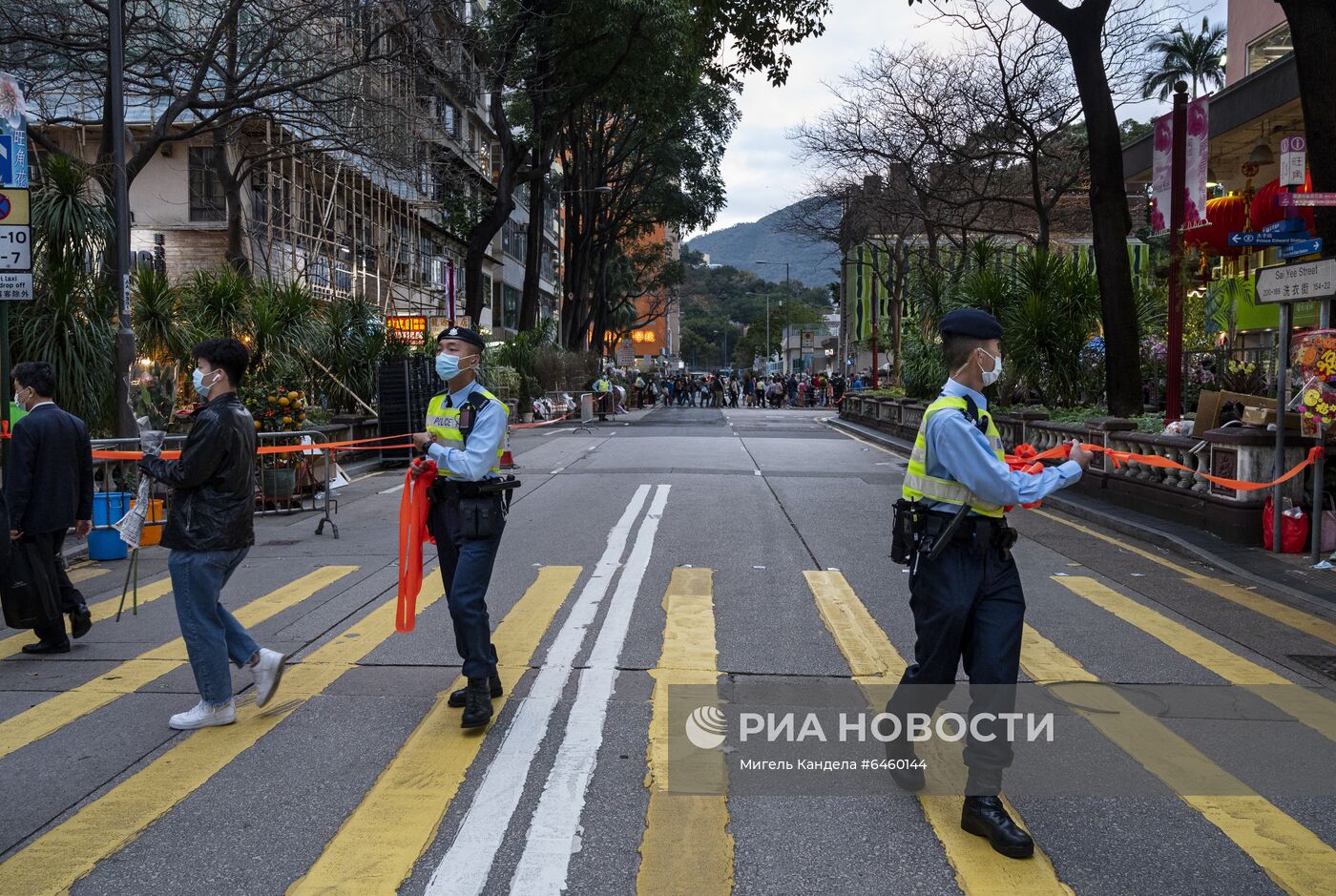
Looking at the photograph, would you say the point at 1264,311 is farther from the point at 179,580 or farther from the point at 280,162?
the point at 179,580

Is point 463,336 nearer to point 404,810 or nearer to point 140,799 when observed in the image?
point 404,810

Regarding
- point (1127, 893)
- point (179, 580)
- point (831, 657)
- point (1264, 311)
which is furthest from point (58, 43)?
point (1264, 311)

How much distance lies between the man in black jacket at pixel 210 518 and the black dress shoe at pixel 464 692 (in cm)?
94

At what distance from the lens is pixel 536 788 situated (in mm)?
4676

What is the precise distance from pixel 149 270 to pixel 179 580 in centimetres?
1315

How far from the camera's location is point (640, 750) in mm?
5133

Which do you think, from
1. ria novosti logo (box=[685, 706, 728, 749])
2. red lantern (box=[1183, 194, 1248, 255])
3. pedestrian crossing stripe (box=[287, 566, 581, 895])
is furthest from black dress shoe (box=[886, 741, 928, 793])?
red lantern (box=[1183, 194, 1248, 255])

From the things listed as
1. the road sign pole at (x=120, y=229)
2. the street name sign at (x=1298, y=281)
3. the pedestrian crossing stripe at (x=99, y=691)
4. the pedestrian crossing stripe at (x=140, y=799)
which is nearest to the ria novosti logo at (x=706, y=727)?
the pedestrian crossing stripe at (x=140, y=799)

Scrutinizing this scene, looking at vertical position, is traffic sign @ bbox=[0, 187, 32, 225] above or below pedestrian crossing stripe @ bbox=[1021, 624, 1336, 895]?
above

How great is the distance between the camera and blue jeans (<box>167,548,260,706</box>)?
216 inches

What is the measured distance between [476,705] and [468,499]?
3.23 feet

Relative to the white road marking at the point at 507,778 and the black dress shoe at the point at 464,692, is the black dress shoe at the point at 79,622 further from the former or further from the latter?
the white road marking at the point at 507,778

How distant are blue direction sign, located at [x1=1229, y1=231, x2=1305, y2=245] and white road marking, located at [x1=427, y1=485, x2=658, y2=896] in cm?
727

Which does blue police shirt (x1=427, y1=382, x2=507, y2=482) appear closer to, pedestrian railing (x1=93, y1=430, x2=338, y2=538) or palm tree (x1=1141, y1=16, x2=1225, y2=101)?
pedestrian railing (x1=93, y1=430, x2=338, y2=538)
